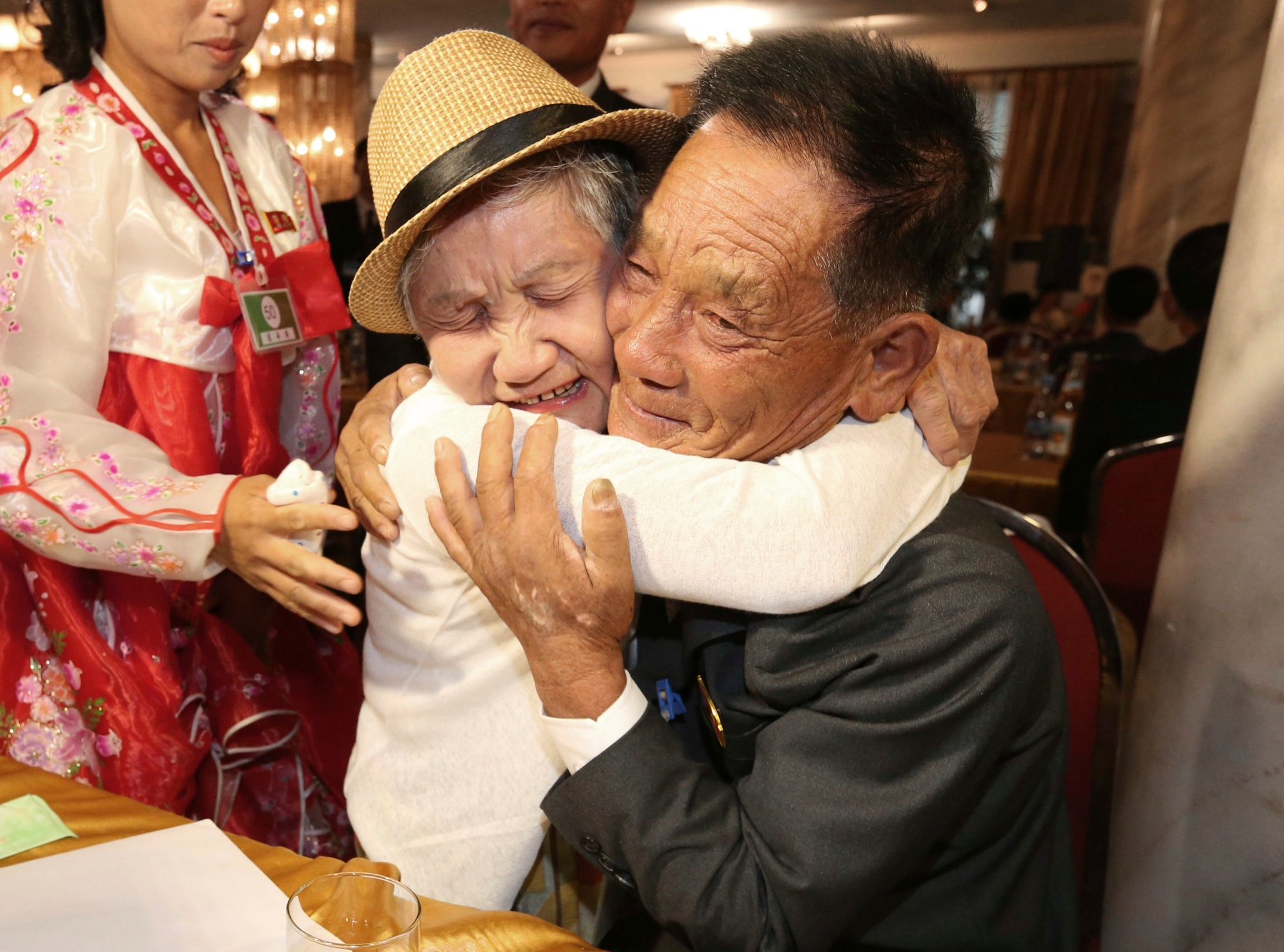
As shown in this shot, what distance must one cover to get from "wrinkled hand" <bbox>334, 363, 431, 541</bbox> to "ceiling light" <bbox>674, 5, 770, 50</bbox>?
1010cm

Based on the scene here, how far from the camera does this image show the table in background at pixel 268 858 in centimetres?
94

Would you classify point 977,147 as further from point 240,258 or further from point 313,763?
point 313,763

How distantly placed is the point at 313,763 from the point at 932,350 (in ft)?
4.56

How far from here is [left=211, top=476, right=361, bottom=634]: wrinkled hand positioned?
122 centimetres

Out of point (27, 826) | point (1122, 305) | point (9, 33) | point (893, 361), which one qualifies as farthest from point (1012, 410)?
point (9, 33)

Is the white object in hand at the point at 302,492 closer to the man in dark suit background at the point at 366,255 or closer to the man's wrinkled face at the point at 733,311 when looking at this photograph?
the man's wrinkled face at the point at 733,311

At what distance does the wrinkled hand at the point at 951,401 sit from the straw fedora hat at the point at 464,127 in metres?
0.46

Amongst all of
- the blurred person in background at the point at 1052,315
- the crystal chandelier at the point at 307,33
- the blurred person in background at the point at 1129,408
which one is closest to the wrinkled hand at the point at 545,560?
the blurred person in background at the point at 1129,408

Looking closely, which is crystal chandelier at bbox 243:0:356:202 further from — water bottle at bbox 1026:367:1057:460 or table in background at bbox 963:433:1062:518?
table in background at bbox 963:433:1062:518

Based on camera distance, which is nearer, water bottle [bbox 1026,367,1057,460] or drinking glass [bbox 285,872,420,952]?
drinking glass [bbox 285,872,420,952]

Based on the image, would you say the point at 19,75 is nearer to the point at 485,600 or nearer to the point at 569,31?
the point at 569,31

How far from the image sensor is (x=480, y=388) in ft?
4.47

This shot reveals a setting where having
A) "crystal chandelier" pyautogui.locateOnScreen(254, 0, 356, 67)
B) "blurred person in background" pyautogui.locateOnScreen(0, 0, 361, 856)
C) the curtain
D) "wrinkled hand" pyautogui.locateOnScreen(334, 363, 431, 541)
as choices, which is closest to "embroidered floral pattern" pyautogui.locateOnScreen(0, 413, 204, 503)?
"blurred person in background" pyautogui.locateOnScreen(0, 0, 361, 856)

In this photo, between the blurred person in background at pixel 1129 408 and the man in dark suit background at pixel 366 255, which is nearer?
the man in dark suit background at pixel 366 255
